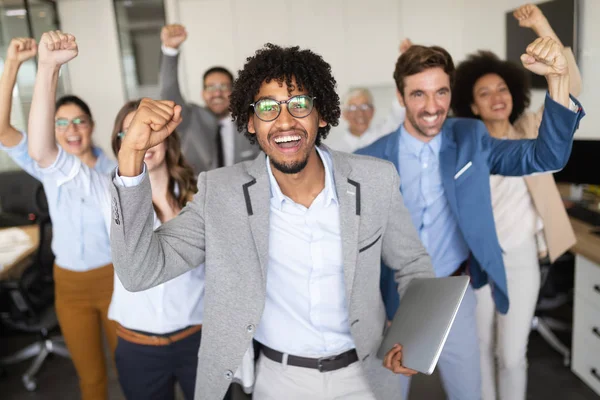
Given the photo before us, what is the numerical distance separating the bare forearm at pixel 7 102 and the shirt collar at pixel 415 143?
1640mm

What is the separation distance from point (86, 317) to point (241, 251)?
1477 millimetres

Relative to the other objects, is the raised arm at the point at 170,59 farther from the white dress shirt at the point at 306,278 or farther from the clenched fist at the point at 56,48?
the white dress shirt at the point at 306,278

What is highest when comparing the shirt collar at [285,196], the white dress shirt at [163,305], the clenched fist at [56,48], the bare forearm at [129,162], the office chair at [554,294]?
the clenched fist at [56,48]

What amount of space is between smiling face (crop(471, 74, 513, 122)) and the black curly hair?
4.40 feet

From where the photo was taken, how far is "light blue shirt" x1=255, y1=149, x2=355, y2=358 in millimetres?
1648

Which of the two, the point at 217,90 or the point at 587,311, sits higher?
the point at 217,90

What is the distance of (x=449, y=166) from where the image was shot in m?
2.21

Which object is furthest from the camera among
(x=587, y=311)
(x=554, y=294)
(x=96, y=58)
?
(x=96, y=58)

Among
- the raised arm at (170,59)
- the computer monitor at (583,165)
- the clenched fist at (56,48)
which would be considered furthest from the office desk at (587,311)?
the clenched fist at (56,48)

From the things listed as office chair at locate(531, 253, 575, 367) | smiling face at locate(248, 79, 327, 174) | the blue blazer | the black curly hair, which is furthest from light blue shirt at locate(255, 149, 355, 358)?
office chair at locate(531, 253, 575, 367)

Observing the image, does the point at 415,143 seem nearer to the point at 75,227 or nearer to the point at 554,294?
the point at 75,227

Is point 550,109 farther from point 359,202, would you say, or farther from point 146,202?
point 146,202

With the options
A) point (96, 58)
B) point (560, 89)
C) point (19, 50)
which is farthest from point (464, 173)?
point (96, 58)

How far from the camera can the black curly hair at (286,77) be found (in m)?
1.63
